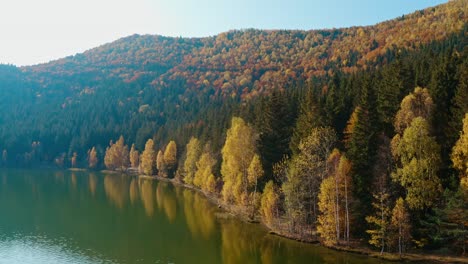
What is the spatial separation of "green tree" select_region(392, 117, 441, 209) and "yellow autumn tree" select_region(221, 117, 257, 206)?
29.8 m

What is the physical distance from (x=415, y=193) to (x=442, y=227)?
453 cm

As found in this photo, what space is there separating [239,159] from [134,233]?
22302 millimetres

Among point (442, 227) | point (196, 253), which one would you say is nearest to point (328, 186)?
point (442, 227)

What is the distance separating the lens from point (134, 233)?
216 ft

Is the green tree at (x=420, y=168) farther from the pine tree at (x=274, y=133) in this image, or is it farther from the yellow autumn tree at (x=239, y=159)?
the yellow autumn tree at (x=239, y=159)

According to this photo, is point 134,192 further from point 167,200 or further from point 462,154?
point 462,154

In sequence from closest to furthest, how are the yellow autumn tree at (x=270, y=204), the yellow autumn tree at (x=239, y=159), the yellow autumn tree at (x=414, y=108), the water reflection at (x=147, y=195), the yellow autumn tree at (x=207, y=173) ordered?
the yellow autumn tree at (x=414, y=108) → the yellow autumn tree at (x=270, y=204) → the yellow autumn tree at (x=239, y=159) → the water reflection at (x=147, y=195) → the yellow autumn tree at (x=207, y=173)

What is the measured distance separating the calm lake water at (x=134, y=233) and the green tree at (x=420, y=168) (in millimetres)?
9066

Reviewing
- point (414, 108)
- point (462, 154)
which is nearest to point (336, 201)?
point (414, 108)

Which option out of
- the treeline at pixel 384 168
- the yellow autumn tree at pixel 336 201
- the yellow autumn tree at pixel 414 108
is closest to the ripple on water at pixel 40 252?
the treeline at pixel 384 168

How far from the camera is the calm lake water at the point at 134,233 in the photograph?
5138 centimetres

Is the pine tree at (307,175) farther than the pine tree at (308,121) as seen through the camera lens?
No

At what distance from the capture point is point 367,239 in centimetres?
5194

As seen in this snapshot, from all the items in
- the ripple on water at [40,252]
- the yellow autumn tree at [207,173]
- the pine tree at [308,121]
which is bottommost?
the ripple on water at [40,252]
